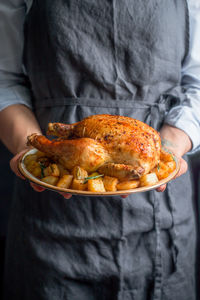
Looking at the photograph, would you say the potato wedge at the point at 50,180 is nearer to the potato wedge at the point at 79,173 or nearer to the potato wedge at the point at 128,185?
the potato wedge at the point at 79,173

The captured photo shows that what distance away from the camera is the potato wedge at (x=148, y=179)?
33.1 inches

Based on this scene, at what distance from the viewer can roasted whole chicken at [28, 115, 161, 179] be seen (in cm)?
90

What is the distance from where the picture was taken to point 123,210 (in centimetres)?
122

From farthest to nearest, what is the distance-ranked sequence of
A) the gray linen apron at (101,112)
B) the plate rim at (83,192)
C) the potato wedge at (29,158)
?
1. the gray linen apron at (101,112)
2. the potato wedge at (29,158)
3. the plate rim at (83,192)

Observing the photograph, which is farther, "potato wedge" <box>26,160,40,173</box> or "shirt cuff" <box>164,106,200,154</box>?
"shirt cuff" <box>164,106,200,154</box>

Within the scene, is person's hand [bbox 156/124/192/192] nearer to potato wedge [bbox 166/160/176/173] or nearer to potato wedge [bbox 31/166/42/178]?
potato wedge [bbox 166/160/176/173]

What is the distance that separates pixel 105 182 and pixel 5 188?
131 cm

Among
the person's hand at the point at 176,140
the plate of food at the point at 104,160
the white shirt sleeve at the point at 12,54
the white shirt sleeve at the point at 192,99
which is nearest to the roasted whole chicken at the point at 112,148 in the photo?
the plate of food at the point at 104,160

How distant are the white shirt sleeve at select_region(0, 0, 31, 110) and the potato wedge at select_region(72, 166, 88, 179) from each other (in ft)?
2.14

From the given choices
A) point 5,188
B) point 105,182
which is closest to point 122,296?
point 105,182

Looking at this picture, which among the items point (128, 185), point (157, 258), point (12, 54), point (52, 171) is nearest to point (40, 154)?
point (52, 171)

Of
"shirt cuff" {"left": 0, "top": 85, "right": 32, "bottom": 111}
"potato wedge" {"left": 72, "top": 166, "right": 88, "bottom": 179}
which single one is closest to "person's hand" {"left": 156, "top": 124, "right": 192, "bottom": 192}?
"potato wedge" {"left": 72, "top": 166, "right": 88, "bottom": 179}

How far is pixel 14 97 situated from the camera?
4.51 ft

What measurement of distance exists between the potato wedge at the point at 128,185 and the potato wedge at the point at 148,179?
0.02 m
